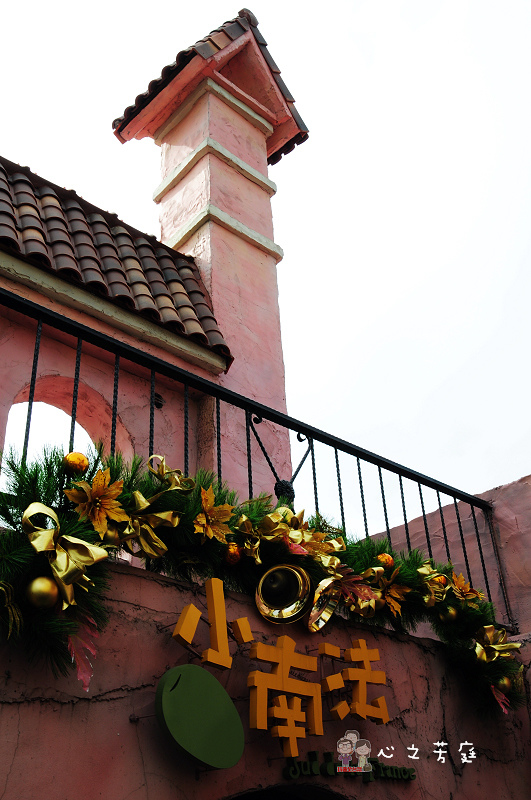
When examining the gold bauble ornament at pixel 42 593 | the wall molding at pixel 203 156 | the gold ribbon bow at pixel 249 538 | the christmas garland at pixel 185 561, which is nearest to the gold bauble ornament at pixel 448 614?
the christmas garland at pixel 185 561

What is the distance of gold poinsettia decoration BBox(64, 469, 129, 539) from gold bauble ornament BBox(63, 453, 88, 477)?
6 centimetres

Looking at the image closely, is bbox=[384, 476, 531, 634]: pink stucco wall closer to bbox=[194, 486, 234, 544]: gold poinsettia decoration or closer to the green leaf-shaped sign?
bbox=[194, 486, 234, 544]: gold poinsettia decoration

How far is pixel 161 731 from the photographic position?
2303mm

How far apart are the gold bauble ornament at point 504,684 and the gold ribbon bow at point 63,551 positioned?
2310 mm

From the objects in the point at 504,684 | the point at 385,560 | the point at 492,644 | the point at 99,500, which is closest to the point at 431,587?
the point at 385,560

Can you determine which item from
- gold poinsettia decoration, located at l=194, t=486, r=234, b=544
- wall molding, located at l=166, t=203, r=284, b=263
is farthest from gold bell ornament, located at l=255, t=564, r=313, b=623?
wall molding, located at l=166, t=203, r=284, b=263

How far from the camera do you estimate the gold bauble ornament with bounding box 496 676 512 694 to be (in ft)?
11.8

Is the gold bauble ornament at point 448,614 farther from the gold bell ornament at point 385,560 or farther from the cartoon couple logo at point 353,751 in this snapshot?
the cartoon couple logo at point 353,751

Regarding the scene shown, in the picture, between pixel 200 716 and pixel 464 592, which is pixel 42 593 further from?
pixel 464 592

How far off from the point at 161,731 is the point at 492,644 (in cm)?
198

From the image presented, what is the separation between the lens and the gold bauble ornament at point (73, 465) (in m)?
2.40

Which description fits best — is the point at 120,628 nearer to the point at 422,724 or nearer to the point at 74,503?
the point at 74,503

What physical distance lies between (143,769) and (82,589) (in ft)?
1.80

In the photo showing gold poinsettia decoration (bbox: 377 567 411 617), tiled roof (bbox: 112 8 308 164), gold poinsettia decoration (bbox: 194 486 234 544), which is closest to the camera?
gold poinsettia decoration (bbox: 194 486 234 544)
